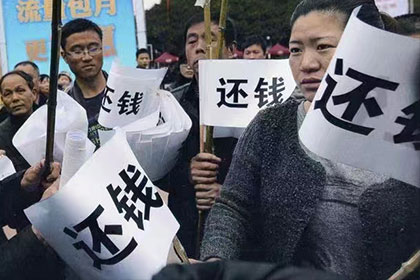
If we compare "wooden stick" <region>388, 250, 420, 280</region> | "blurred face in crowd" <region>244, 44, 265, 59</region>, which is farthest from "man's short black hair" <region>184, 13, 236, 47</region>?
"blurred face in crowd" <region>244, 44, 265, 59</region>

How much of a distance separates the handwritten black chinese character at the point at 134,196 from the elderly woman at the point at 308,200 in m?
0.17

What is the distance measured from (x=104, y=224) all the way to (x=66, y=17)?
5.88 metres

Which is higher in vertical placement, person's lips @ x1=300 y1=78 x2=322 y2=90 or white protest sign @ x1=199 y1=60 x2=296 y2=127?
person's lips @ x1=300 y1=78 x2=322 y2=90

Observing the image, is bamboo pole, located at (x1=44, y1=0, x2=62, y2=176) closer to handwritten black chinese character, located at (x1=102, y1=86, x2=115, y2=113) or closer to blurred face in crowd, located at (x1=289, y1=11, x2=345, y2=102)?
blurred face in crowd, located at (x1=289, y1=11, x2=345, y2=102)

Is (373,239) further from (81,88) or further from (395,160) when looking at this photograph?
(81,88)

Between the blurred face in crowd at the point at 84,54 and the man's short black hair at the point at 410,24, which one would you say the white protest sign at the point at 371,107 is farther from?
the blurred face in crowd at the point at 84,54

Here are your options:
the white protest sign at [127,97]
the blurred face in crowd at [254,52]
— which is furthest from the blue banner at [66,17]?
the white protest sign at [127,97]

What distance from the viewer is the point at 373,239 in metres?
1.75

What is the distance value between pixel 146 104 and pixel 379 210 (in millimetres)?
1452

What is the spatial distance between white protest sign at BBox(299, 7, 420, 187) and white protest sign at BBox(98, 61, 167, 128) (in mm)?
1453

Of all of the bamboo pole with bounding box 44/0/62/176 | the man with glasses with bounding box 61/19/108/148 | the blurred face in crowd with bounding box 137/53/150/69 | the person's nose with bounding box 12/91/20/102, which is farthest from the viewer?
the blurred face in crowd with bounding box 137/53/150/69

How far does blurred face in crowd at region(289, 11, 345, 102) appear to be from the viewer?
73.9 inches

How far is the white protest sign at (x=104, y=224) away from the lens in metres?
1.77

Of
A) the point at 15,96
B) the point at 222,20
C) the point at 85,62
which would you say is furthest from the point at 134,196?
the point at 15,96
